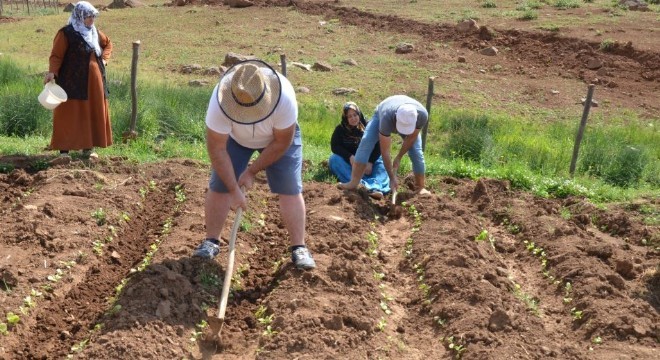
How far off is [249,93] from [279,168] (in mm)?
839

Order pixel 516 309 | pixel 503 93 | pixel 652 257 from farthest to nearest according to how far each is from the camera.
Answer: pixel 503 93, pixel 652 257, pixel 516 309

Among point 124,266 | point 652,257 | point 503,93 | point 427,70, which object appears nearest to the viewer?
point 124,266

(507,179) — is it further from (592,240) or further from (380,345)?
(380,345)

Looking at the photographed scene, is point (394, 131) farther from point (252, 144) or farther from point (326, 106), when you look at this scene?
point (326, 106)

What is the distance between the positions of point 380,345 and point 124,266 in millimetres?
2236

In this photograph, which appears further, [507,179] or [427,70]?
[427,70]

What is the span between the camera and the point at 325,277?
6496mm

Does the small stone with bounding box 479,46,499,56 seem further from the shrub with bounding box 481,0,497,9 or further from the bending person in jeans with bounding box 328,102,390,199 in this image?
the bending person in jeans with bounding box 328,102,390,199

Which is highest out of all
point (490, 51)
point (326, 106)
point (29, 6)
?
point (490, 51)

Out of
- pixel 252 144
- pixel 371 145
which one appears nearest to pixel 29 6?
pixel 371 145

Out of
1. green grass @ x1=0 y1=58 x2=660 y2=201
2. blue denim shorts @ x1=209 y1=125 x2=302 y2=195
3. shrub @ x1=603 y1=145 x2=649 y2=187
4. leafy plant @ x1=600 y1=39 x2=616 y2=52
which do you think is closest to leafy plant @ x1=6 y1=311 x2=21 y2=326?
blue denim shorts @ x1=209 y1=125 x2=302 y2=195

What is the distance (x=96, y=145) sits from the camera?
9320mm

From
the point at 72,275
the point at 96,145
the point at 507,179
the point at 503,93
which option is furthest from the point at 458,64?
the point at 72,275

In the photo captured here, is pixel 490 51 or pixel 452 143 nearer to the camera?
pixel 452 143
